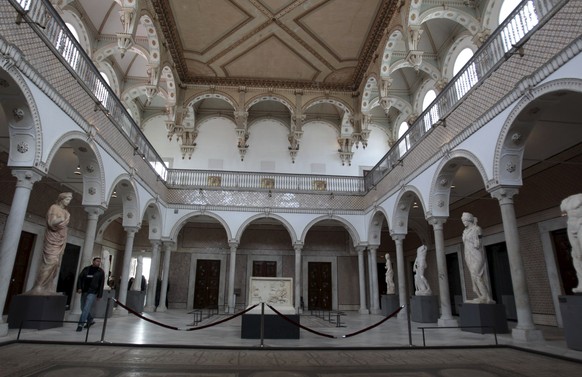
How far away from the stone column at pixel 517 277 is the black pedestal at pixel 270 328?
4.11 m

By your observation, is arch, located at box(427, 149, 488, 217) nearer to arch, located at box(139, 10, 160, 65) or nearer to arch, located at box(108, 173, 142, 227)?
arch, located at box(108, 173, 142, 227)

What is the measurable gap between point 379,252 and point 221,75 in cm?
1236

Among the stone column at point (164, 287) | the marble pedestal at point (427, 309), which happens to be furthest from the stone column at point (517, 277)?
the stone column at point (164, 287)

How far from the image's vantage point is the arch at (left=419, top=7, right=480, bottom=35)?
11.5m

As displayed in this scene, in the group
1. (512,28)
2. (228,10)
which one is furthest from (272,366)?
(228,10)

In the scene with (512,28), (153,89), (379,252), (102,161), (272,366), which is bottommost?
(272,366)

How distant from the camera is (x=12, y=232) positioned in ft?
20.3

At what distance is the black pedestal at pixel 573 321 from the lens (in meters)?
5.22

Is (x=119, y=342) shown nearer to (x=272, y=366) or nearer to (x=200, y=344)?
(x=200, y=344)

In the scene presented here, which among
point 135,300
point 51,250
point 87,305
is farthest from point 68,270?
point 87,305

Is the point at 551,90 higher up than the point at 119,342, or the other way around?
the point at 551,90

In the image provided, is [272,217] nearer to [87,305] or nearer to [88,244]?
[88,244]

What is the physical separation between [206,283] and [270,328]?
1215cm

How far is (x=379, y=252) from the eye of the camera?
64.0 feet
